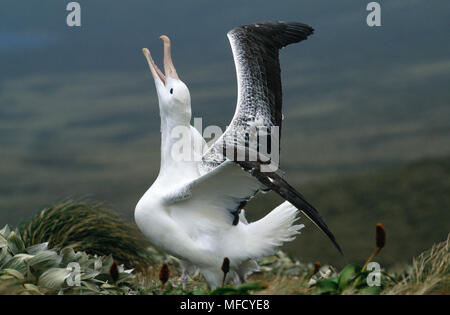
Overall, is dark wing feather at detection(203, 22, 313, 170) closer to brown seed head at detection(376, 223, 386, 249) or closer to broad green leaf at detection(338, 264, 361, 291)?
broad green leaf at detection(338, 264, 361, 291)

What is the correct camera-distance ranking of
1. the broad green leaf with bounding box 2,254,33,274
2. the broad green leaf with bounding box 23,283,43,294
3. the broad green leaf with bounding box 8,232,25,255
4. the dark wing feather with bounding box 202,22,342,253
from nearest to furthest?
the broad green leaf with bounding box 23,283,43,294, the broad green leaf with bounding box 2,254,33,274, the broad green leaf with bounding box 8,232,25,255, the dark wing feather with bounding box 202,22,342,253

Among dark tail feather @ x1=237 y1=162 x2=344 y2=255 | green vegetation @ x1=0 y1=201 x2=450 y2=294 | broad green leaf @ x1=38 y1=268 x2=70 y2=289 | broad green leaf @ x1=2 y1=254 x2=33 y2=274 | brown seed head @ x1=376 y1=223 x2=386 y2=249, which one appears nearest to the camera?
brown seed head @ x1=376 y1=223 x2=386 y2=249

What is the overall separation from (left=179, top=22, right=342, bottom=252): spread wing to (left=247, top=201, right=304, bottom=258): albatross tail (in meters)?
0.27

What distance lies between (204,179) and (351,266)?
5.45ft

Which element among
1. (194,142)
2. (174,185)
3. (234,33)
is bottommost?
(174,185)

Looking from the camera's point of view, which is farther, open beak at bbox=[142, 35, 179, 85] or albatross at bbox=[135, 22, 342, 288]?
open beak at bbox=[142, 35, 179, 85]

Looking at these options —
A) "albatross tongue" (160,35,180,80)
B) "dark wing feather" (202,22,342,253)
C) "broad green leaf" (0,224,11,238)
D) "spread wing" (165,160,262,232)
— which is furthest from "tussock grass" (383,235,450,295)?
"broad green leaf" (0,224,11,238)

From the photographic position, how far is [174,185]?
648 centimetres

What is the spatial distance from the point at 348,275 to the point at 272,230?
3.47 feet

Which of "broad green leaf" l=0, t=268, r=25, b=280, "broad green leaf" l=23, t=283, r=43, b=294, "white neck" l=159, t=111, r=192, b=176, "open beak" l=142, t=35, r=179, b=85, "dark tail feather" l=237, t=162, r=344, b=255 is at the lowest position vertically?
"broad green leaf" l=23, t=283, r=43, b=294

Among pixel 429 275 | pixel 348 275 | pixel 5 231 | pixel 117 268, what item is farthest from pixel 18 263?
pixel 429 275

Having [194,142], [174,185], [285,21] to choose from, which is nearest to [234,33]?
[285,21]

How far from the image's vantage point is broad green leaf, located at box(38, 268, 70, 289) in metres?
6.02
